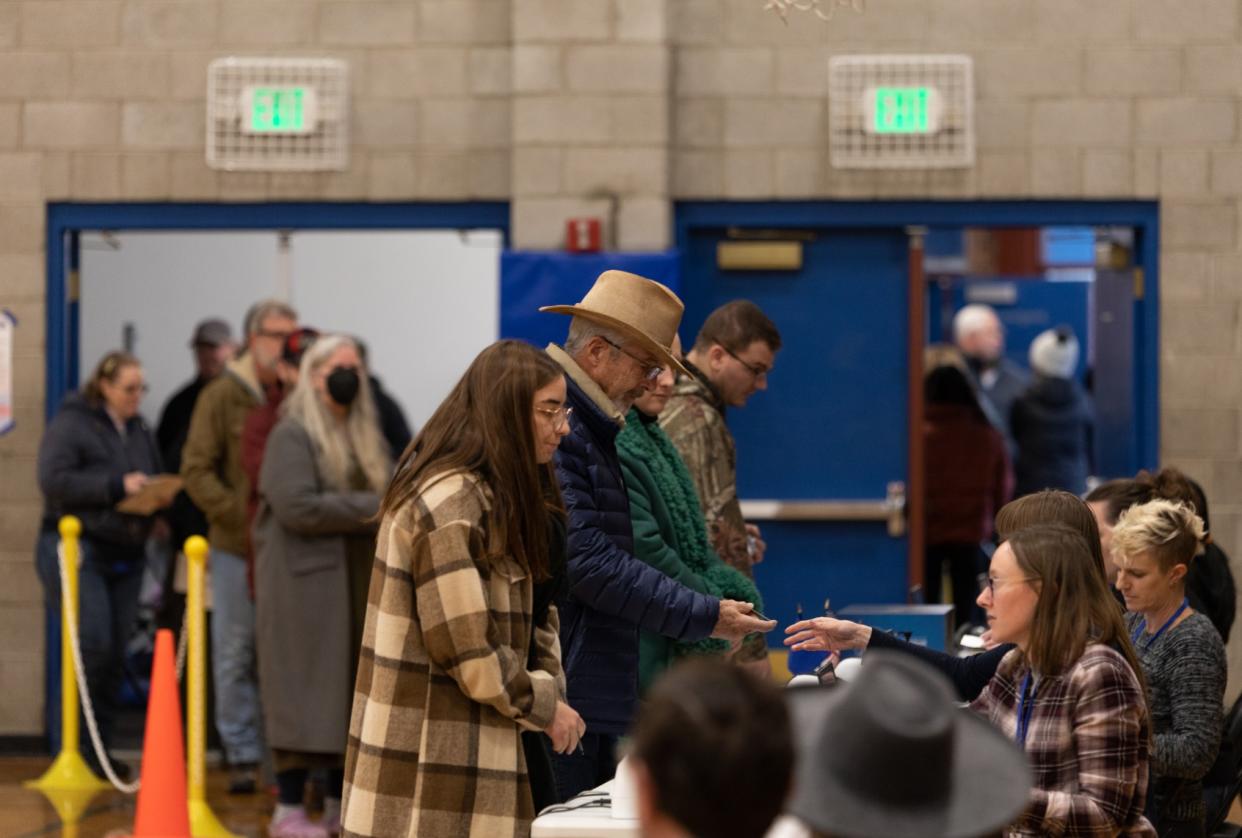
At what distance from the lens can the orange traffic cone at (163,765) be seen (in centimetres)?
543

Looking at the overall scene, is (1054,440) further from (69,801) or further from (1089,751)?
(1089,751)

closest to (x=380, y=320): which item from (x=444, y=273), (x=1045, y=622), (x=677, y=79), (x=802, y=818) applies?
(x=444, y=273)

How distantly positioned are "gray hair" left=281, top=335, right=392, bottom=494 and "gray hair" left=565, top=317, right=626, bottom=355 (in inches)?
84.9

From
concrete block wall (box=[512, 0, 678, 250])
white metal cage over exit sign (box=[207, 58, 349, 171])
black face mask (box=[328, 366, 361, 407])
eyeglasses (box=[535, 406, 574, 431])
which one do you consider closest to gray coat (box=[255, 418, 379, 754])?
black face mask (box=[328, 366, 361, 407])

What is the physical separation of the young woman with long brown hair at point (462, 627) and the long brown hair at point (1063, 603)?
0.92m

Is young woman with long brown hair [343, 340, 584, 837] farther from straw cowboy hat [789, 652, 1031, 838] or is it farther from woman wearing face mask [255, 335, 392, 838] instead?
woman wearing face mask [255, 335, 392, 838]

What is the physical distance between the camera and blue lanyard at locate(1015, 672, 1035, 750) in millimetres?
2977

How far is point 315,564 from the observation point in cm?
613

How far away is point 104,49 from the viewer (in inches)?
298

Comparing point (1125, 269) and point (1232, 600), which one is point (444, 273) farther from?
point (1232, 600)

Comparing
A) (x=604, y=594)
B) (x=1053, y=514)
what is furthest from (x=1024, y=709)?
(x=604, y=594)

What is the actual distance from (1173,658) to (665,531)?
1.20m

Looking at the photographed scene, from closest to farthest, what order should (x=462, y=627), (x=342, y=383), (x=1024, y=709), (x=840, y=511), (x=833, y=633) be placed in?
(x=1024, y=709) → (x=462, y=627) → (x=833, y=633) → (x=342, y=383) → (x=840, y=511)

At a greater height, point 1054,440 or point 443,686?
point 1054,440
